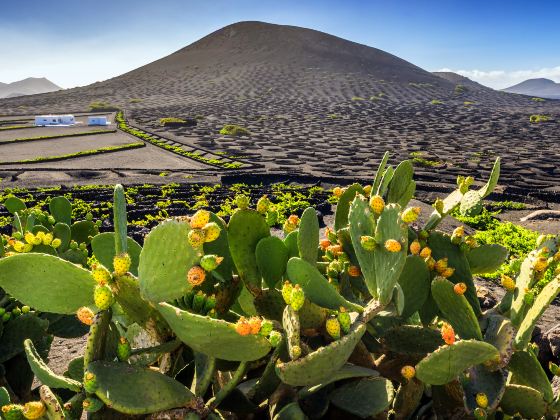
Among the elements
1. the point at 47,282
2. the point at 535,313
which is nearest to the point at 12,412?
the point at 47,282

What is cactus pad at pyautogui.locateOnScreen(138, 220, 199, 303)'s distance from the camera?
3.97 ft

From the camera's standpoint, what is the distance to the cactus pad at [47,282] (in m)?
1.41

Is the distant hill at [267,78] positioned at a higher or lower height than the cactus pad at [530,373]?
higher

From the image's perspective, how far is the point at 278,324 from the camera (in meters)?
1.60

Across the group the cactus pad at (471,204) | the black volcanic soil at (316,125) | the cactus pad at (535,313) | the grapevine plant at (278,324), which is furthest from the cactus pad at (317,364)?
the black volcanic soil at (316,125)

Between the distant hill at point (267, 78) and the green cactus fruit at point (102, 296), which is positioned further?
the distant hill at point (267, 78)

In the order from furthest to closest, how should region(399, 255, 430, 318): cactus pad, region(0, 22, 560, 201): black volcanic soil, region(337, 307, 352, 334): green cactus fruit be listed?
region(0, 22, 560, 201): black volcanic soil → region(399, 255, 430, 318): cactus pad → region(337, 307, 352, 334): green cactus fruit

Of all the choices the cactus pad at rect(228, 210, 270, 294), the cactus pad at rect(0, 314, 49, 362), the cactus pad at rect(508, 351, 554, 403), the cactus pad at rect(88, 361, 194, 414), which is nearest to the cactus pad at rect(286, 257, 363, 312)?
the cactus pad at rect(228, 210, 270, 294)

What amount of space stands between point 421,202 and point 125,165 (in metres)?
11.2

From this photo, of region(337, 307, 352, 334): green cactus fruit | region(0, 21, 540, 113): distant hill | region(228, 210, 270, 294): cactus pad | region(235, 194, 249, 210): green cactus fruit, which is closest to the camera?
region(337, 307, 352, 334): green cactus fruit

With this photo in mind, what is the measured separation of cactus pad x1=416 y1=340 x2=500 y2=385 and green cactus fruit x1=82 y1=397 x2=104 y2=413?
93 centimetres

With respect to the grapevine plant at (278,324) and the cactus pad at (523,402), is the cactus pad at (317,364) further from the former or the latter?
the cactus pad at (523,402)

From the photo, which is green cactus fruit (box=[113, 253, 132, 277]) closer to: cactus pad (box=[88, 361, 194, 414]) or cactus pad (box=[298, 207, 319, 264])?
cactus pad (box=[88, 361, 194, 414])

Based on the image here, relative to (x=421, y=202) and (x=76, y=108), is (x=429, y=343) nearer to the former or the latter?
(x=421, y=202)
